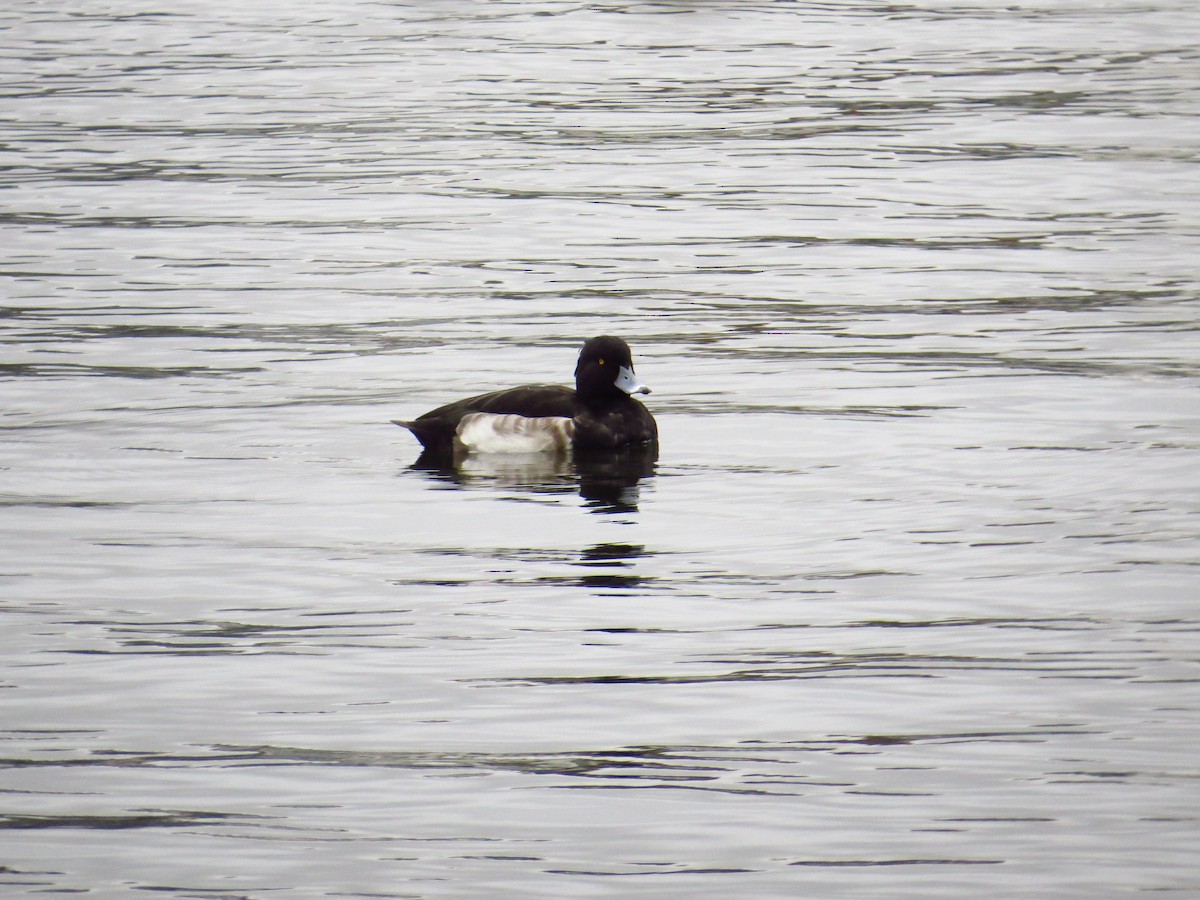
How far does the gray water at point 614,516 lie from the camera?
7.96m

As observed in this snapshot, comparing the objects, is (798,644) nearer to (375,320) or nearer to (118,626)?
(118,626)

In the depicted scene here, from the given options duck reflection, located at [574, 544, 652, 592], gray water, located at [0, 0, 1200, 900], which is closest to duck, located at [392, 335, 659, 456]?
gray water, located at [0, 0, 1200, 900]

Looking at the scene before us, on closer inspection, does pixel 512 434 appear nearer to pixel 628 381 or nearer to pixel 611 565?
pixel 628 381

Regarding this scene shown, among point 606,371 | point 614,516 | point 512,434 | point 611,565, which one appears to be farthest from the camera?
point 606,371

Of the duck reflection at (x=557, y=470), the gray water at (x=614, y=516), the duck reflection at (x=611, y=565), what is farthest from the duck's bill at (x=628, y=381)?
the duck reflection at (x=611, y=565)

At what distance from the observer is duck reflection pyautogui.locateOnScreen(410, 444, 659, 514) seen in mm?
13812

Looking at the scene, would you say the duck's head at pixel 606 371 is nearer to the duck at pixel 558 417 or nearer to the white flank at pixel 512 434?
the duck at pixel 558 417

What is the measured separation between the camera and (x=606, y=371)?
1455 centimetres

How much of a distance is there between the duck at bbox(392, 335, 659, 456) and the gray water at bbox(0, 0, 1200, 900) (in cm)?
27

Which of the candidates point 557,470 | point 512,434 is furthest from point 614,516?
point 512,434

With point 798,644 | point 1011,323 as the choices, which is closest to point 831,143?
point 1011,323

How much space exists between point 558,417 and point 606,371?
44cm

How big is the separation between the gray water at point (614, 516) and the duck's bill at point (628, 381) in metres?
0.54

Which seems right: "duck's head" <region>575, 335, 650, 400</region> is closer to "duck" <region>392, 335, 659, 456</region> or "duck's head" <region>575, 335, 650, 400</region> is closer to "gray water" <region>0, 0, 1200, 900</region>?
"duck" <region>392, 335, 659, 456</region>
